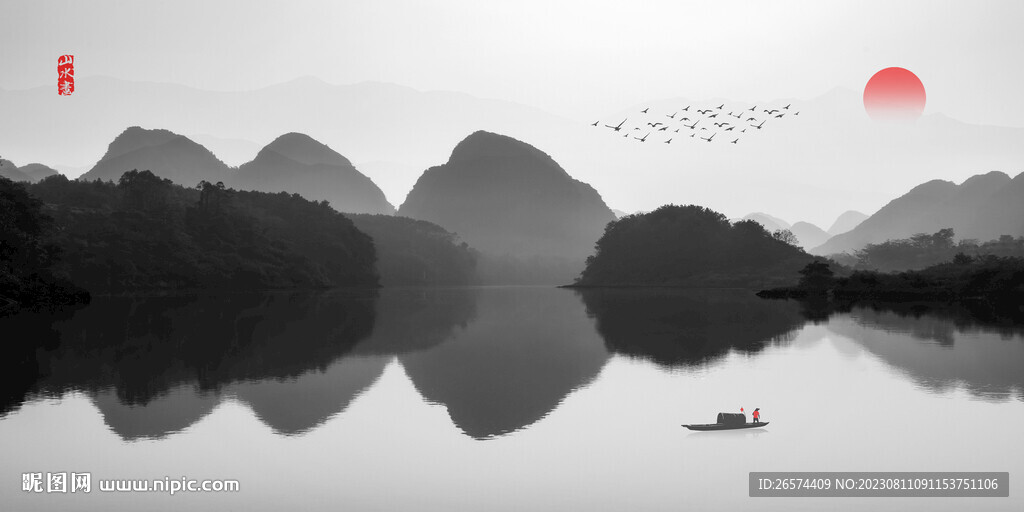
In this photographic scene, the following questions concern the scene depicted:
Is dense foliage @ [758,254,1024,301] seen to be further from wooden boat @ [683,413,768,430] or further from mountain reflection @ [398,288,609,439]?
wooden boat @ [683,413,768,430]

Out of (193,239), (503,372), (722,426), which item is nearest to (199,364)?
(503,372)

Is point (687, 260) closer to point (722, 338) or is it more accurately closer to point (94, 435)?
point (722, 338)

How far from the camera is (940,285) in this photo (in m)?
94.1

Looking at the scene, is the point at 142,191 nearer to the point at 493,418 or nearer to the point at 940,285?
the point at 940,285

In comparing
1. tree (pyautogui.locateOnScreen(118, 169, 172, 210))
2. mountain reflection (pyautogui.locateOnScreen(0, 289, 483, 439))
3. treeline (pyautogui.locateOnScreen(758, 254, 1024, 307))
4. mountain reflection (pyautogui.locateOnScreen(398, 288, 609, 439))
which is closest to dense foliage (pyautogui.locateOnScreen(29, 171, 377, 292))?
tree (pyautogui.locateOnScreen(118, 169, 172, 210))

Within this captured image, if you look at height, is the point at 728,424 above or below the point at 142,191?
below

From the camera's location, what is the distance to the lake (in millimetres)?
13266

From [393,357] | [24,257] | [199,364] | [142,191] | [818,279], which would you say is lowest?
[393,357]

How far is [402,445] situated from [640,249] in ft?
600

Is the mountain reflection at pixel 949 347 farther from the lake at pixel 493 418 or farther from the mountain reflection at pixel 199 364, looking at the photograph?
the mountain reflection at pixel 199 364

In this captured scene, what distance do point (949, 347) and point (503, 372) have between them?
74.7 ft

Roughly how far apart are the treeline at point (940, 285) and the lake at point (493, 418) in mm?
59230

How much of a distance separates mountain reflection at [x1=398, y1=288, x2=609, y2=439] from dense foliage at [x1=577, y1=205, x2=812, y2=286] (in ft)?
446

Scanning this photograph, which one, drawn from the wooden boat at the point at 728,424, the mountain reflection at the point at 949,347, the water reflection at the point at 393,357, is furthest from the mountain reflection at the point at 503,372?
the mountain reflection at the point at 949,347
